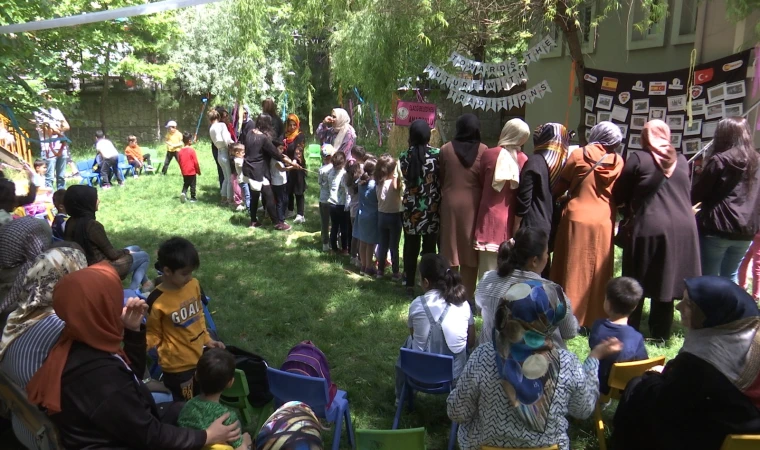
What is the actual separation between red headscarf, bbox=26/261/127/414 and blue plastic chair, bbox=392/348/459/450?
1.60 meters

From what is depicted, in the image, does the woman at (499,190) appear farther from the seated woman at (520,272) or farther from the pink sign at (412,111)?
the pink sign at (412,111)

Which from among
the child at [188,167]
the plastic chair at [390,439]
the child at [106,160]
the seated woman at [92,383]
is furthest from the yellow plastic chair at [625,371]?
the child at [106,160]

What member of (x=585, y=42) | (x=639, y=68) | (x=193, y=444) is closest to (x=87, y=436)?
(x=193, y=444)

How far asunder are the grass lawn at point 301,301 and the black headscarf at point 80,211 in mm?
1399

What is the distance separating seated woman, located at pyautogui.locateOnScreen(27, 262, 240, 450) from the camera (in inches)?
A: 81.6

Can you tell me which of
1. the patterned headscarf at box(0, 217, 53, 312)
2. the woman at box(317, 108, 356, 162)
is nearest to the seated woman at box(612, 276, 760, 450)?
the patterned headscarf at box(0, 217, 53, 312)

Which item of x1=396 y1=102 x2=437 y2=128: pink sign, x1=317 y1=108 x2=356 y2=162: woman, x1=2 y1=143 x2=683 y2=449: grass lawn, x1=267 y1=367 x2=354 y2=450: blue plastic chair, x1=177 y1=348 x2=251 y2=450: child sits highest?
x1=396 y1=102 x2=437 y2=128: pink sign

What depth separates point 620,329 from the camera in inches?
123

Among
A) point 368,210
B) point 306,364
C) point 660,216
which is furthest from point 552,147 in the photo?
point 306,364

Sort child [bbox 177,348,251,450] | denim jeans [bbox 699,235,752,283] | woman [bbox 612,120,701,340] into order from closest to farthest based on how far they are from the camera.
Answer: child [bbox 177,348,251,450], woman [bbox 612,120,701,340], denim jeans [bbox 699,235,752,283]

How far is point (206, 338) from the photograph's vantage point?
3.33 metres

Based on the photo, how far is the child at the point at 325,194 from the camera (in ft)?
22.6

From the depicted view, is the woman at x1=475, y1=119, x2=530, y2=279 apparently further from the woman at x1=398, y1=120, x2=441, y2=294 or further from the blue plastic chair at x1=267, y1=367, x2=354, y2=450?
the blue plastic chair at x1=267, y1=367, x2=354, y2=450

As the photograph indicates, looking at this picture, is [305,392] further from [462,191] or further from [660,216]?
[660,216]
